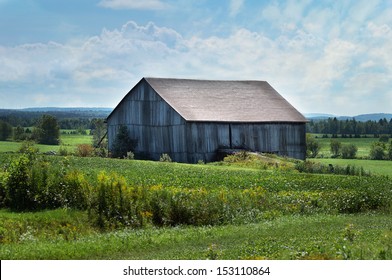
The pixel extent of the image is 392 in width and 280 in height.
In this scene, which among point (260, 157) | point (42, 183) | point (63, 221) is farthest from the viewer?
point (260, 157)

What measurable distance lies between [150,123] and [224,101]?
7.27m

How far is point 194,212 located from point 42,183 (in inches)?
234

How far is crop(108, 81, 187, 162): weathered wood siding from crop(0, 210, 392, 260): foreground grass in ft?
98.9

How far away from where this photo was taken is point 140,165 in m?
44.0

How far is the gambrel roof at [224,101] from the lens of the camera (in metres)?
57.5

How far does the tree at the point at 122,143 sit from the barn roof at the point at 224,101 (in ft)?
14.9

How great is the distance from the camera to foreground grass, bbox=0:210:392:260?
16766 millimetres

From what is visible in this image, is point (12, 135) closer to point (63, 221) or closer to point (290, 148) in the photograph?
point (290, 148)

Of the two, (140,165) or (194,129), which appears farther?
(194,129)

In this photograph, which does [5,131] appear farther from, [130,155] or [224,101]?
[130,155]

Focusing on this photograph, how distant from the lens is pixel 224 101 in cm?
6181

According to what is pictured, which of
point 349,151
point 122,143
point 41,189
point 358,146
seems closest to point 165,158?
point 122,143

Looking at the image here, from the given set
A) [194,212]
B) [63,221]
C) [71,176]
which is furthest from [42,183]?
[194,212]

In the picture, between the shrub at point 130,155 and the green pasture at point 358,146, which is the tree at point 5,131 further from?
the shrub at point 130,155
